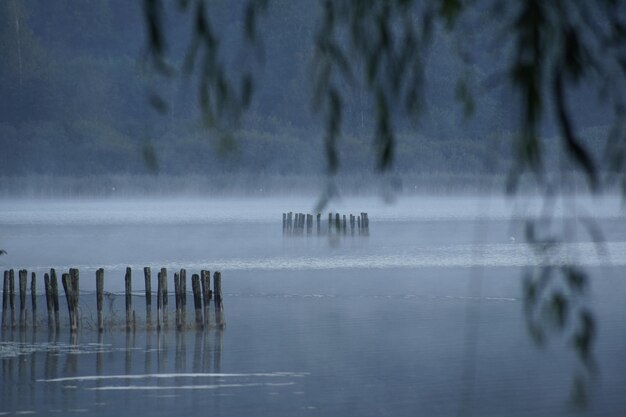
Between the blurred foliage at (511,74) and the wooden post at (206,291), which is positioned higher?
the blurred foliage at (511,74)

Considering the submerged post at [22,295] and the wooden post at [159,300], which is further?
the submerged post at [22,295]

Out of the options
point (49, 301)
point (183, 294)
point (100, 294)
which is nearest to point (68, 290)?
point (100, 294)

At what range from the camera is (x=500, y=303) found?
3134 cm

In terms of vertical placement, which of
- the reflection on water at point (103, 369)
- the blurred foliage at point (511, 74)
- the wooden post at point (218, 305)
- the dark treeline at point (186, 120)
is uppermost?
the dark treeline at point (186, 120)

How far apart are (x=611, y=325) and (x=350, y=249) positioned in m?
34.9

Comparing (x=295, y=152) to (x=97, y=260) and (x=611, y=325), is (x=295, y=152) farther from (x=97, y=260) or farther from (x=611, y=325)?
(x=611, y=325)

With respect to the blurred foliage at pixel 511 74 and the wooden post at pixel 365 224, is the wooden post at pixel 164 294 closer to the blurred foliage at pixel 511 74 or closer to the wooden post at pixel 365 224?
the blurred foliage at pixel 511 74

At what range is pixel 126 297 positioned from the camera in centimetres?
2250

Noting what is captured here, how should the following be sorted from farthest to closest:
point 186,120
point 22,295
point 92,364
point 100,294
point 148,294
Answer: point 186,120
point 22,295
point 148,294
point 100,294
point 92,364

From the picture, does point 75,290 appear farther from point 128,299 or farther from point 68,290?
point 128,299

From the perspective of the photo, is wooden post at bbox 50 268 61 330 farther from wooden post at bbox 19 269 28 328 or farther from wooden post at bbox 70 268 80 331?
wooden post at bbox 19 269 28 328

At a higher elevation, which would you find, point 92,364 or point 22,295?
point 22,295

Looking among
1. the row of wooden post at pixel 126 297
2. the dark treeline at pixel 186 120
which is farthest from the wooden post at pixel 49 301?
the dark treeline at pixel 186 120

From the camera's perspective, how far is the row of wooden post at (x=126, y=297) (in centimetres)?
2189
